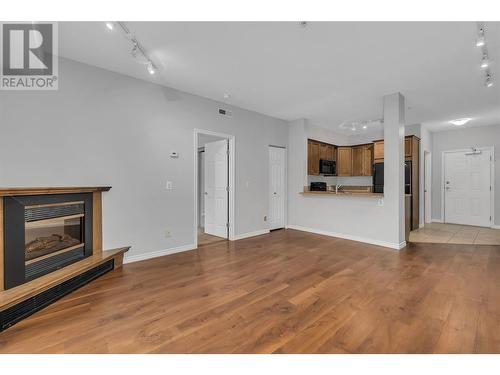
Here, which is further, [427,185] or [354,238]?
[427,185]

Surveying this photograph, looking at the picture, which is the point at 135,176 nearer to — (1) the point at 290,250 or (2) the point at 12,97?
(2) the point at 12,97

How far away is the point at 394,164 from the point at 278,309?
339 centimetres

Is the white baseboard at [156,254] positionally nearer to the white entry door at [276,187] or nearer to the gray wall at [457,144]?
the white entry door at [276,187]

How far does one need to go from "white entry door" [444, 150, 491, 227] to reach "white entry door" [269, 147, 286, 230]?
4.94 m

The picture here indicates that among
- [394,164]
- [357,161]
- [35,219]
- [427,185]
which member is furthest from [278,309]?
[427,185]

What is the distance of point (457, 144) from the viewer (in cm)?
653

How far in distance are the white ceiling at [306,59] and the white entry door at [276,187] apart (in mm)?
1477

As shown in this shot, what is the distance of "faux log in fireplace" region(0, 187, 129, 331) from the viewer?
A: 2117 millimetres

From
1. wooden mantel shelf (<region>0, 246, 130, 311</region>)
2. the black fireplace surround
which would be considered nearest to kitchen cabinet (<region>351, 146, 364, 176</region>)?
wooden mantel shelf (<region>0, 246, 130, 311</region>)

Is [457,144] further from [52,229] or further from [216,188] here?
[52,229]

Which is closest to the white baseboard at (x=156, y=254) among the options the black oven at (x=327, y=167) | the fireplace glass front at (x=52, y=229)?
the fireplace glass front at (x=52, y=229)

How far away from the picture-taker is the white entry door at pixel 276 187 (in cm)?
571

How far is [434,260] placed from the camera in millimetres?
3557

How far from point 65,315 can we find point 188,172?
2507 millimetres
